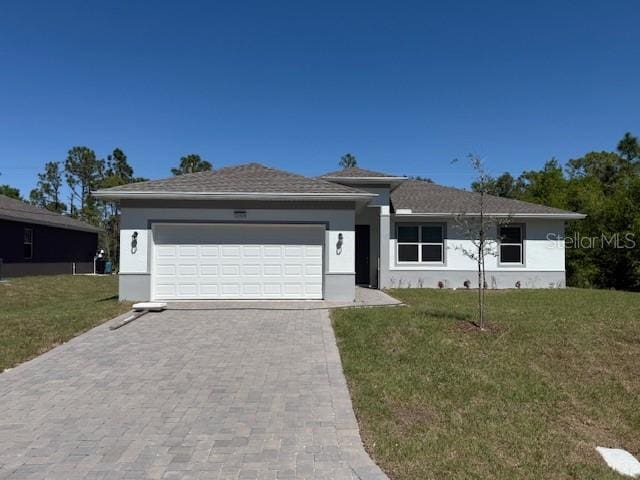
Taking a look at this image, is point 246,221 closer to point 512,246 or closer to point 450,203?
point 450,203

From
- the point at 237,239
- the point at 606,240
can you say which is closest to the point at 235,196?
the point at 237,239

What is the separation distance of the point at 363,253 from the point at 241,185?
735 cm

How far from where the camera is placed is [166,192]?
1244 cm

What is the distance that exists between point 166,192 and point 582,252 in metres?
18.8

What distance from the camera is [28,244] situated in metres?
24.1

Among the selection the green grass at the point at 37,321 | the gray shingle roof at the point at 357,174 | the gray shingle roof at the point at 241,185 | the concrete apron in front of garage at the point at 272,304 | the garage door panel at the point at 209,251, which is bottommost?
the green grass at the point at 37,321

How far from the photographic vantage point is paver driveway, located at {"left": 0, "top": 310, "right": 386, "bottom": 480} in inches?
148

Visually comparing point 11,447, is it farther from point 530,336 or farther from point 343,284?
point 343,284

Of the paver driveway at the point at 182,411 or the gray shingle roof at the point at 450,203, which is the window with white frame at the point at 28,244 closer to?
the paver driveway at the point at 182,411

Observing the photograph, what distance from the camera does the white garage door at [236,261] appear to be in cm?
1273

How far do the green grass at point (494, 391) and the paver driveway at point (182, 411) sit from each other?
44cm

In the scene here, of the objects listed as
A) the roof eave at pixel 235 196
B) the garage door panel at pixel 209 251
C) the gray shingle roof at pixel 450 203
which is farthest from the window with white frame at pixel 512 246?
the garage door panel at pixel 209 251

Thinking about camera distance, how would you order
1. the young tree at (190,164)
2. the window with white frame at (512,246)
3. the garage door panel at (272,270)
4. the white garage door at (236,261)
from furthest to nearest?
the young tree at (190,164)
the window with white frame at (512,246)
the garage door panel at (272,270)
the white garage door at (236,261)

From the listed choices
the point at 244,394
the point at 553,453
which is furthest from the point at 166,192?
the point at 553,453
